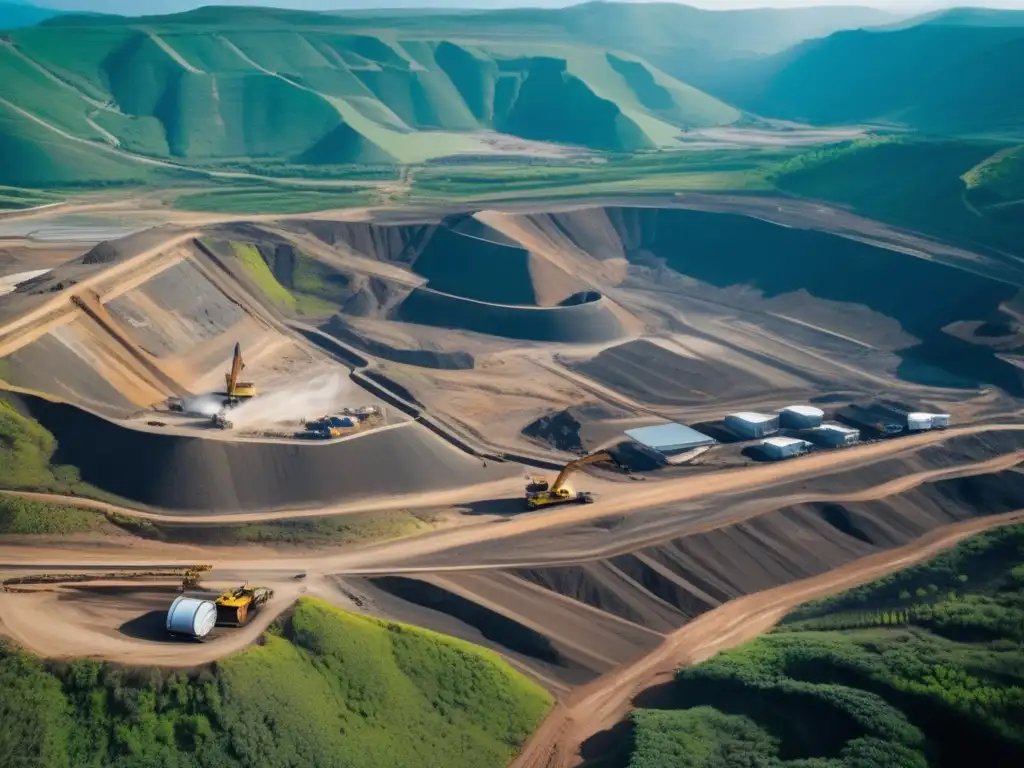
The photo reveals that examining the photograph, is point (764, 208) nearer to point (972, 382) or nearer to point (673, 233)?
point (673, 233)

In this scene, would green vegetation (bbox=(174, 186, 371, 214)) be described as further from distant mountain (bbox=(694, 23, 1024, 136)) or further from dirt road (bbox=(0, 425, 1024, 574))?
distant mountain (bbox=(694, 23, 1024, 136))

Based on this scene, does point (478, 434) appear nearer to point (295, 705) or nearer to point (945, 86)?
point (295, 705)

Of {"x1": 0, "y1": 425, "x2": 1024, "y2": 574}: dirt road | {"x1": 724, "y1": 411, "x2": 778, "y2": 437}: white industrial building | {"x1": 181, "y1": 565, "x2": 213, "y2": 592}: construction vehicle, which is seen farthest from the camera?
{"x1": 724, "y1": 411, "x2": 778, "y2": 437}: white industrial building

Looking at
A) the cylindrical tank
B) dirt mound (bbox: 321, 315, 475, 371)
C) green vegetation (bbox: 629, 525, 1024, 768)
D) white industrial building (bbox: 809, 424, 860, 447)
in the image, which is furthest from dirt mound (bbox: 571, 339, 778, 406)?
the cylindrical tank

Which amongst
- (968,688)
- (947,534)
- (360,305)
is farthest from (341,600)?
(360,305)

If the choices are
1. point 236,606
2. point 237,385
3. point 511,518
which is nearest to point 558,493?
point 511,518
